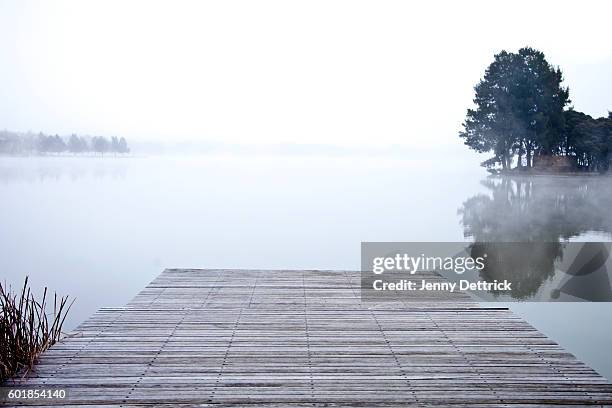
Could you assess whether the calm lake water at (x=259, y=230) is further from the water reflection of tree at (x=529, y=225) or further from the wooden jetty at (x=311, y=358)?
the wooden jetty at (x=311, y=358)

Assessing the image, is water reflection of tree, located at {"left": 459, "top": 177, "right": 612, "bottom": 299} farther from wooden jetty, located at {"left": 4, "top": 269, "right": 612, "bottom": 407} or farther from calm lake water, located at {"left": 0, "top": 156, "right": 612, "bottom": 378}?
wooden jetty, located at {"left": 4, "top": 269, "right": 612, "bottom": 407}

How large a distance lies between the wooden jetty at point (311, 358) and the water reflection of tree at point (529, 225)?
3.19m

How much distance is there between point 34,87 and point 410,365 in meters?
45.6

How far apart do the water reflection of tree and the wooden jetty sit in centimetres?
319

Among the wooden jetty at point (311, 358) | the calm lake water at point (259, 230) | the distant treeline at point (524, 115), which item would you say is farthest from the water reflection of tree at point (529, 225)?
the distant treeline at point (524, 115)

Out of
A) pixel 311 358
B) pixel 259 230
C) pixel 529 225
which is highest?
pixel 311 358

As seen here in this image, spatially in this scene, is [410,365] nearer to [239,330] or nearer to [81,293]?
[239,330]

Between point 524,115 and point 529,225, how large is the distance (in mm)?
16937

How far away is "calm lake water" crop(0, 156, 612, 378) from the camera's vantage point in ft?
24.1

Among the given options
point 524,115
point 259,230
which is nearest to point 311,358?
point 259,230

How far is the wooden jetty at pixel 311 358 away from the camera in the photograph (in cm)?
278

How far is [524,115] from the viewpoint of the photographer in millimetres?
28594

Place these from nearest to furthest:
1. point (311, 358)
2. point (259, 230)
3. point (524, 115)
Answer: point (311, 358) < point (259, 230) < point (524, 115)

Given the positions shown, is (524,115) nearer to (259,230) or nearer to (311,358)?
(259,230)
